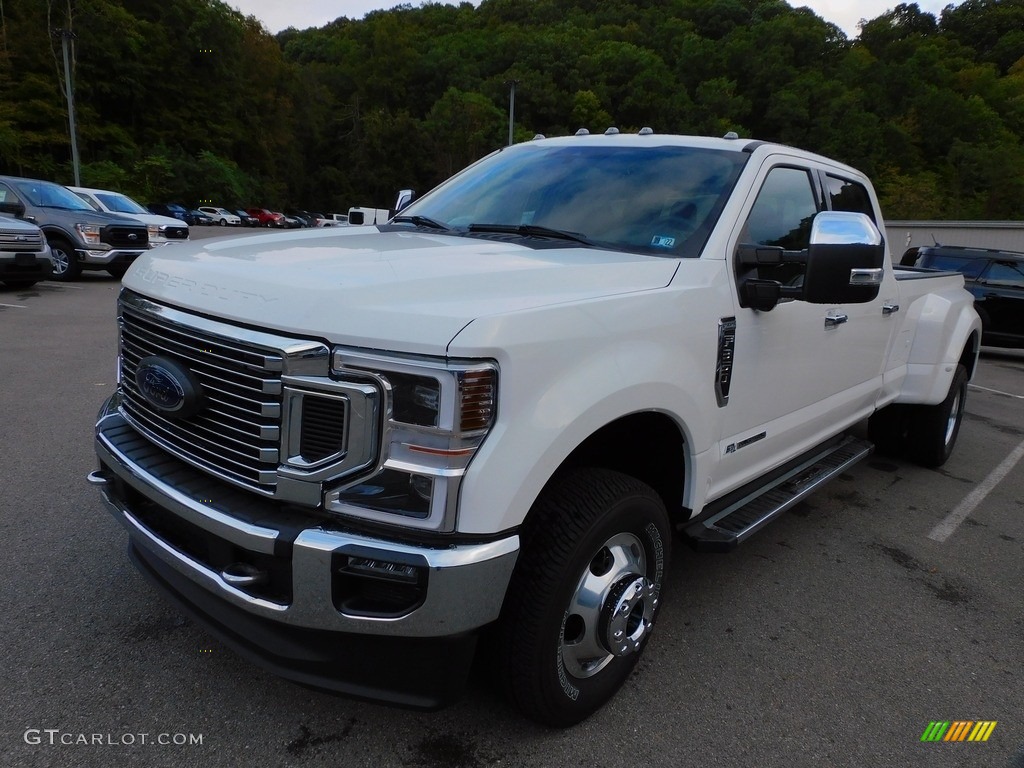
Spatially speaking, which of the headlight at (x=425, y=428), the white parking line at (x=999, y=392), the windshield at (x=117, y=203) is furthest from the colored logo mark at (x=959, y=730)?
the windshield at (x=117, y=203)

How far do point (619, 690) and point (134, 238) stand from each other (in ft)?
44.1

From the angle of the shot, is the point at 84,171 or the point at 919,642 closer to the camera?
the point at 919,642

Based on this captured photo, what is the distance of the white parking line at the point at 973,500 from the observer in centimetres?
421

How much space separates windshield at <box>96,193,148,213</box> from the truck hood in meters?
13.8

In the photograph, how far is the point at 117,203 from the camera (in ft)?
48.9

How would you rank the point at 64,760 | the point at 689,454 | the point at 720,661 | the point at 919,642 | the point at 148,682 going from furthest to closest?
the point at 919,642 < the point at 720,661 < the point at 689,454 < the point at 148,682 < the point at 64,760

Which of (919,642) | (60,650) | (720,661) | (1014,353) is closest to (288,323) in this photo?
(60,650)

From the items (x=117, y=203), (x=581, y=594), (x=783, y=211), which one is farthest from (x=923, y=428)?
(x=117, y=203)

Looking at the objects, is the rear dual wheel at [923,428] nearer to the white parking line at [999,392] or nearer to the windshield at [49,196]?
the white parking line at [999,392]

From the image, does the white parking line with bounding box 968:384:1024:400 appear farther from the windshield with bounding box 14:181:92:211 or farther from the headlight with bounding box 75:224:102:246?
the windshield with bounding box 14:181:92:211

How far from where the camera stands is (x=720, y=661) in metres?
2.78

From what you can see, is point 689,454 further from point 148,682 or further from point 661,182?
point 148,682

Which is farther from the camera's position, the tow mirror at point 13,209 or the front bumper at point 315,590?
the tow mirror at point 13,209

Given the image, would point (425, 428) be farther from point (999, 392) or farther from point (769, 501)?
point (999, 392)
